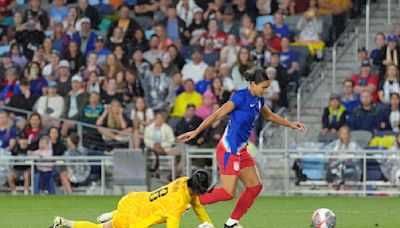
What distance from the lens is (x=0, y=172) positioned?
90.5 feet

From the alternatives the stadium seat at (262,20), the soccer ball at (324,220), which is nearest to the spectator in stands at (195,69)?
the stadium seat at (262,20)

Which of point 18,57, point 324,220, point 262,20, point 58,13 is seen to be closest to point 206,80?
point 262,20

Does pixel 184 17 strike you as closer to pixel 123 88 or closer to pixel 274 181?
pixel 123 88

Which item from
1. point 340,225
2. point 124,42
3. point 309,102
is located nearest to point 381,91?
point 309,102

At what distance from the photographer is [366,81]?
28.0 metres

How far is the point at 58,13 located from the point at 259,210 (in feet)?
41.5

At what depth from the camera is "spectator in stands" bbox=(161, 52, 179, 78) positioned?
98.3 feet

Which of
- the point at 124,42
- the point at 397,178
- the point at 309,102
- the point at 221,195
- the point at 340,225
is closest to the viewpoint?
the point at 221,195

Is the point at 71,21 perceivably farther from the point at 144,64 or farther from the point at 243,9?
the point at 243,9

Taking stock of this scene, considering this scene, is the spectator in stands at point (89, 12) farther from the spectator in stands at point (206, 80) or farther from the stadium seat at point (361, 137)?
the stadium seat at point (361, 137)

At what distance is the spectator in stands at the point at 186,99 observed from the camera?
94.8ft

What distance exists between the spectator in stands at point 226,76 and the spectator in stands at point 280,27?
1626mm

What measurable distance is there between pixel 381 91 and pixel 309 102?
2.22 meters

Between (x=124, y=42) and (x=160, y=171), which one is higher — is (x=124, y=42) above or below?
above
